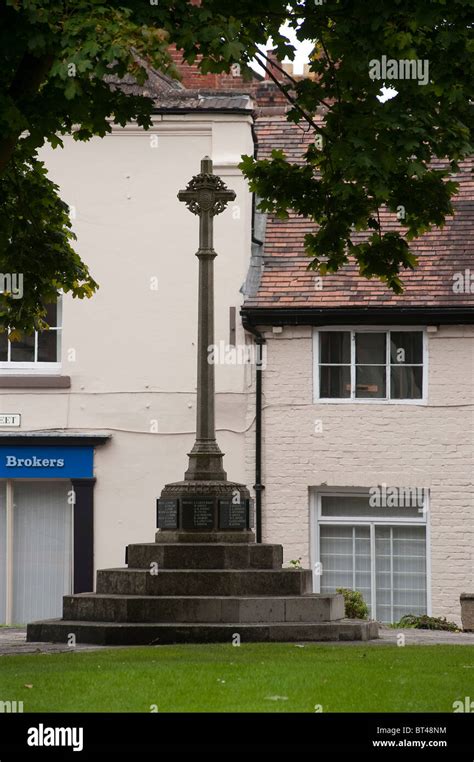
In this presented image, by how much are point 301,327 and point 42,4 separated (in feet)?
43.4

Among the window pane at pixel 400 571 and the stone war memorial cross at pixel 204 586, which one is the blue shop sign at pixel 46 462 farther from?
the stone war memorial cross at pixel 204 586

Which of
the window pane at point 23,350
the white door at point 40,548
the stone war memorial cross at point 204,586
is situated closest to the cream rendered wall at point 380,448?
the white door at point 40,548

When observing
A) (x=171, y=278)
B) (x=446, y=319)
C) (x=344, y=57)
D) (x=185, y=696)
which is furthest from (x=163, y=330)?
(x=185, y=696)

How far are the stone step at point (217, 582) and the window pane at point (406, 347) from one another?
26.5 feet

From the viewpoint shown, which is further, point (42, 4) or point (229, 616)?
point (229, 616)

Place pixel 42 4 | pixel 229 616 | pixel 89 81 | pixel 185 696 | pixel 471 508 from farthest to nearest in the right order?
pixel 471 508
pixel 229 616
pixel 89 81
pixel 42 4
pixel 185 696

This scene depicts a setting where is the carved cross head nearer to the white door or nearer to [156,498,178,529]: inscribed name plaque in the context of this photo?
[156,498,178,529]: inscribed name plaque

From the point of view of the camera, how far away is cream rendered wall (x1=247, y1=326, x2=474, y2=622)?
77.9ft

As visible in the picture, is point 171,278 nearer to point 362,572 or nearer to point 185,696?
point 362,572

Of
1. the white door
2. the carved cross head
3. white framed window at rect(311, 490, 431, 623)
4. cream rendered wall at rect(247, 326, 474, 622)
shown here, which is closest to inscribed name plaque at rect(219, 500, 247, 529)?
the carved cross head

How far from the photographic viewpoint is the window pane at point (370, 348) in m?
24.5

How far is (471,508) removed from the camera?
2364cm

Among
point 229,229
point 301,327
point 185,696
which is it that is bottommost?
A: point 185,696

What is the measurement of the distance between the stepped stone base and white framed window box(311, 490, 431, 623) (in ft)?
22.4
